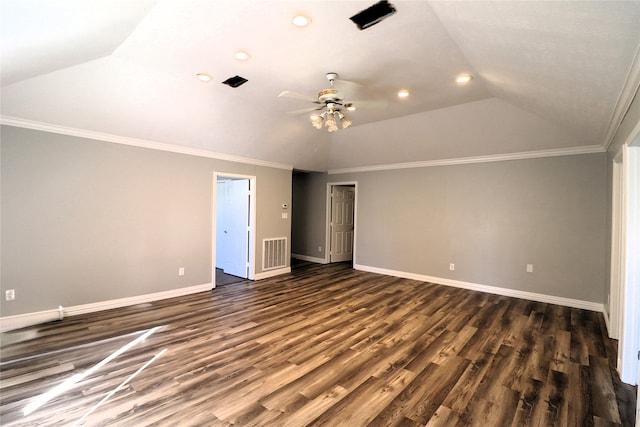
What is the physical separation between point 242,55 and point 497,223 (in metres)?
4.90

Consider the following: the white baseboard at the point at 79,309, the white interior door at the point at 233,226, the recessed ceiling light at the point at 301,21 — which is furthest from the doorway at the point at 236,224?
the recessed ceiling light at the point at 301,21

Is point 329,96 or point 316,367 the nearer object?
point 316,367

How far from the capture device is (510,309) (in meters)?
4.16

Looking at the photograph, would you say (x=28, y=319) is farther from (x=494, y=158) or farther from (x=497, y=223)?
(x=494, y=158)

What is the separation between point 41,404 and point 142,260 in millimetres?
2424

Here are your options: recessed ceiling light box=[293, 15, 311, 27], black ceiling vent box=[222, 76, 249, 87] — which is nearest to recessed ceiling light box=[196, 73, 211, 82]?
black ceiling vent box=[222, 76, 249, 87]

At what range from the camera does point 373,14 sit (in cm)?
204

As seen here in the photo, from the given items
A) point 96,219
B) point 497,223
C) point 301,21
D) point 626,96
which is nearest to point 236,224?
point 96,219

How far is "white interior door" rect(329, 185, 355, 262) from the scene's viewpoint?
7.49 metres

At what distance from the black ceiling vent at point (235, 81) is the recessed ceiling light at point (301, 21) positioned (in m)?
1.25

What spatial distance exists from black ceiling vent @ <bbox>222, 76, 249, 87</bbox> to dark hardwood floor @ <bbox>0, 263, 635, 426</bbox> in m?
3.00

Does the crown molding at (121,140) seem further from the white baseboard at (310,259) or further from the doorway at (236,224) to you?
the white baseboard at (310,259)

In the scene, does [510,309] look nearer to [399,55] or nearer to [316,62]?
[399,55]

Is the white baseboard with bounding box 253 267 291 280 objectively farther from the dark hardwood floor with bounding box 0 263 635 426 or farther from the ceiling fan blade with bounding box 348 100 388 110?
the ceiling fan blade with bounding box 348 100 388 110
